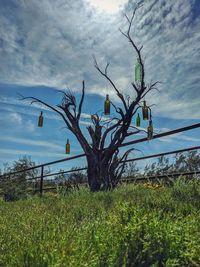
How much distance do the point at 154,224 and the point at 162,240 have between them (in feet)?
0.55

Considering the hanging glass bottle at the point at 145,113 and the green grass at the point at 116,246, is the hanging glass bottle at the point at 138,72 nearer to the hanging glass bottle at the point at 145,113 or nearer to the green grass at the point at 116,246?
the hanging glass bottle at the point at 145,113

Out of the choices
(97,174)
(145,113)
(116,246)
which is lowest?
(116,246)

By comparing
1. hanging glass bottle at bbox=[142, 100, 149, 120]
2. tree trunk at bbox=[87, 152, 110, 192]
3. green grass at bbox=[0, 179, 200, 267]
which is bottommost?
green grass at bbox=[0, 179, 200, 267]

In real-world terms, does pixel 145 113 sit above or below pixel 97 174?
above

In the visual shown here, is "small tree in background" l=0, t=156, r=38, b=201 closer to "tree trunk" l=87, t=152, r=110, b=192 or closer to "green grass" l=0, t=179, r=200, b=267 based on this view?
"tree trunk" l=87, t=152, r=110, b=192

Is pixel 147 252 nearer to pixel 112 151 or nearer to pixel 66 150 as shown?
pixel 112 151

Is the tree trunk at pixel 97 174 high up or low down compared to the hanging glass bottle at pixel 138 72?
down

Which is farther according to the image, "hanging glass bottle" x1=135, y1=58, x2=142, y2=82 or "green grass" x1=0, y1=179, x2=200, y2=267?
"hanging glass bottle" x1=135, y1=58, x2=142, y2=82

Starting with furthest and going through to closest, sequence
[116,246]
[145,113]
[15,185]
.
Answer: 1. [15,185]
2. [145,113]
3. [116,246]

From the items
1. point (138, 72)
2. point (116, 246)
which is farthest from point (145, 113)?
point (116, 246)

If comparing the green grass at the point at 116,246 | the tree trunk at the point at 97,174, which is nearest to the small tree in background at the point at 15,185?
the tree trunk at the point at 97,174

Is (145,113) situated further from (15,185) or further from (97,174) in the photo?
(15,185)

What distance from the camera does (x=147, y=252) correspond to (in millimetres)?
2465

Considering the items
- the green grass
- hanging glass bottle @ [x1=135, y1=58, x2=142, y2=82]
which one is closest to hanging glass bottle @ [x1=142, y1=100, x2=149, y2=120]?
hanging glass bottle @ [x1=135, y1=58, x2=142, y2=82]
